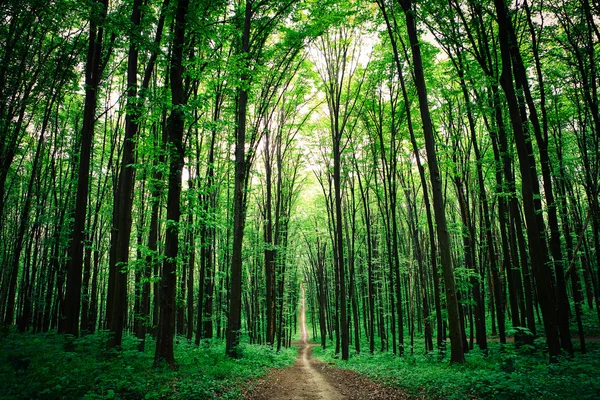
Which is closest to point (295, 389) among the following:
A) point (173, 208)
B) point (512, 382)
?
point (512, 382)

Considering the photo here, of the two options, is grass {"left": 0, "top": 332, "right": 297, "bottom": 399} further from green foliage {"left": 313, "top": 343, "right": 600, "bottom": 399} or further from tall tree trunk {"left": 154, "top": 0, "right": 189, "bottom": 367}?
green foliage {"left": 313, "top": 343, "right": 600, "bottom": 399}

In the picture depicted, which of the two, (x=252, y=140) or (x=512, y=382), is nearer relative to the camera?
(x=512, y=382)

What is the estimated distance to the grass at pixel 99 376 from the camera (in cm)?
472

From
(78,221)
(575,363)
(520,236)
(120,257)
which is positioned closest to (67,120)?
(78,221)

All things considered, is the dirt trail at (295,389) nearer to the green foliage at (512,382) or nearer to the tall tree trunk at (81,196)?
the green foliage at (512,382)

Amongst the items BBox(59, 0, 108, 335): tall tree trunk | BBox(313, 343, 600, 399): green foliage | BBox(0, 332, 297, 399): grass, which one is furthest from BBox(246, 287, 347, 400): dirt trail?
BBox(59, 0, 108, 335): tall tree trunk

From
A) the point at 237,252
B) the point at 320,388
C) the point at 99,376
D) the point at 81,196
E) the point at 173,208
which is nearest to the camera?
the point at 99,376

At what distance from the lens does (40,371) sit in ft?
17.5

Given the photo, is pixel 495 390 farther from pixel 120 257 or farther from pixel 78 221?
pixel 78 221

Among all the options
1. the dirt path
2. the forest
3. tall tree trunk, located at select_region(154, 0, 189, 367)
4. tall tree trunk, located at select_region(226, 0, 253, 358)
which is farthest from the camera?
tall tree trunk, located at select_region(226, 0, 253, 358)

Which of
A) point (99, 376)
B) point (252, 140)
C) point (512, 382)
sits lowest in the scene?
point (512, 382)

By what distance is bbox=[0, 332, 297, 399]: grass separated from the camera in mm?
4723

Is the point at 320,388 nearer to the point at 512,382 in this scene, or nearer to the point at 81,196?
the point at 512,382

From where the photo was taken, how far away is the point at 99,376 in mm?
5641
